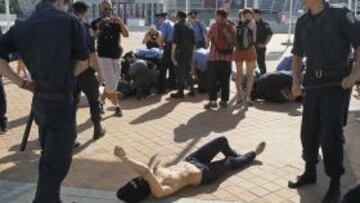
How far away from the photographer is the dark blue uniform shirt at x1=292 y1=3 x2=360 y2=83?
446cm

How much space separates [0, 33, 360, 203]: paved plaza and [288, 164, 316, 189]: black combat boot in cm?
8

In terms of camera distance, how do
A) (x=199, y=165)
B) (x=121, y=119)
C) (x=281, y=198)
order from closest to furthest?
1. (x=281, y=198)
2. (x=199, y=165)
3. (x=121, y=119)

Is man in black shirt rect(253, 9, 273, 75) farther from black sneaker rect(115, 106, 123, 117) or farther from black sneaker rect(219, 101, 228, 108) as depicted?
black sneaker rect(115, 106, 123, 117)

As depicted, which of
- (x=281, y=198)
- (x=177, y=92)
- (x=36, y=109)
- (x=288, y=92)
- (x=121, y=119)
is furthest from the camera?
(x=177, y=92)

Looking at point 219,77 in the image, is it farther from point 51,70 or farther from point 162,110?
point 51,70

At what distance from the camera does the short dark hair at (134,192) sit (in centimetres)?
462

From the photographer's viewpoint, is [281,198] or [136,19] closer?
[281,198]

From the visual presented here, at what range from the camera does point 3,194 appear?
5059 mm

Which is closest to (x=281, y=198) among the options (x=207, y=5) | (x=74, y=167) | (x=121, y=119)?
(x=74, y=167)

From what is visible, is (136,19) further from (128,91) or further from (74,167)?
(74,167)

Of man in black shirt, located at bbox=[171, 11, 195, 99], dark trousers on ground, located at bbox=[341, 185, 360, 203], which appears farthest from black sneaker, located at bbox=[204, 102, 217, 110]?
dark trousers on ground, located at bbox=[341, 185, 360, 203]

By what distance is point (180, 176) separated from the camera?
4984 millimetres

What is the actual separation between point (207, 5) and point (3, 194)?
145ft

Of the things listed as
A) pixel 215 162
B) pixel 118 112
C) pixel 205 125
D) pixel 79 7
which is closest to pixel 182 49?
pixel 118 112
